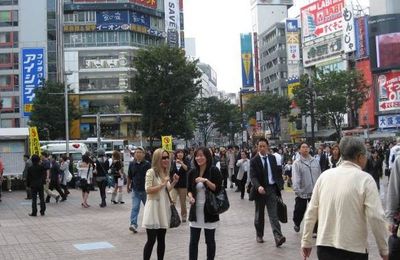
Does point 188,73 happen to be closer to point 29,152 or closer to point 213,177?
point 29,152

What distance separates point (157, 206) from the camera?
7.75 meters

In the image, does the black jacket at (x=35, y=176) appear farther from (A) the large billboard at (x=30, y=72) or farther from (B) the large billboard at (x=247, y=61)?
(B) the large billboard at (x=247, y=61)

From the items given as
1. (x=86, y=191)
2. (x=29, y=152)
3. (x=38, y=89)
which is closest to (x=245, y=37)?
(x=38, y=89)

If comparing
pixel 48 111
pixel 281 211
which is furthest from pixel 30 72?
pixel 281 211

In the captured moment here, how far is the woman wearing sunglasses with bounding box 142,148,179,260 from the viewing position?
25.0 ft

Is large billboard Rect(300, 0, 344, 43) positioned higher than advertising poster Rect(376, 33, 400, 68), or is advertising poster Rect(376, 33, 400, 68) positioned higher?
large billboard Rect(300, 0, 344, 43)

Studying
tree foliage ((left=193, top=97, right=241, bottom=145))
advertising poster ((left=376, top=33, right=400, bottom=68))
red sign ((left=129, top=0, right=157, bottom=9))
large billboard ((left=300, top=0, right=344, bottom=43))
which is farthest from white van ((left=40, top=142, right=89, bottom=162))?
large billboard ((left=300, top=0, right=344, bottom=43))

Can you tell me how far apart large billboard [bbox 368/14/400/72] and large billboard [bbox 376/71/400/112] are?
900 millimetres

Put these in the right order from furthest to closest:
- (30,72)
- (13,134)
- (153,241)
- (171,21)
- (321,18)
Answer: (171,21), (321,18), (30,72), (13,134), (153,241)

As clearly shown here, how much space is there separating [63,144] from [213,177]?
31.4 metres

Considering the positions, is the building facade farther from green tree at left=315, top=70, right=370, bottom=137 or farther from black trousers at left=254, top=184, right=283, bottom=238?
black trousers at left=254, top=184, right=283, bottom=238

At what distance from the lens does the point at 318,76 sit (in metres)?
59.5

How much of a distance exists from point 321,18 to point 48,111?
40992 millimetres

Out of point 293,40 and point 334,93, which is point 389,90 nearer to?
point 334,93
